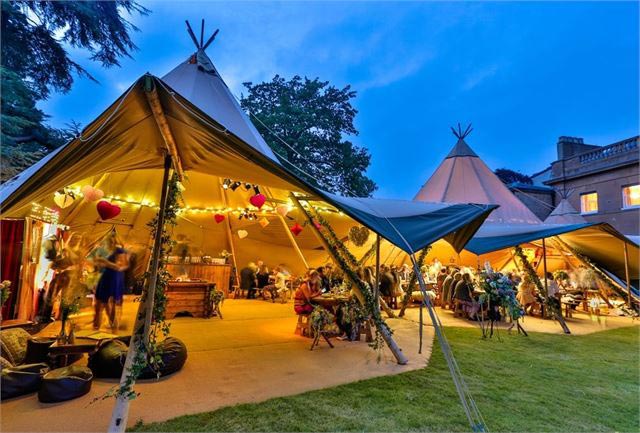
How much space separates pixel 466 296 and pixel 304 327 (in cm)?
451

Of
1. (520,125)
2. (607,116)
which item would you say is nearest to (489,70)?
(520,125)

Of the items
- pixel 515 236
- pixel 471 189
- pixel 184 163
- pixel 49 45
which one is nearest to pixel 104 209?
pixel 184 163

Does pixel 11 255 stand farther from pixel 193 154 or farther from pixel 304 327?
pixel 304 327

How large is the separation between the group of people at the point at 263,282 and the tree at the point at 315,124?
574 centimetres

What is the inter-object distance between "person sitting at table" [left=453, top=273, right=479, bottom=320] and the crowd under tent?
3.77ft

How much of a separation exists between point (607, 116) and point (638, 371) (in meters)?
88.8

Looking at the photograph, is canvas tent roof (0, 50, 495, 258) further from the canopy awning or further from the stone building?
the stone building

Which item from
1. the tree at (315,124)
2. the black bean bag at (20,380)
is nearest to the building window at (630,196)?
the tree at (315,124)

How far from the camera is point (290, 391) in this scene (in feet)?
11.2

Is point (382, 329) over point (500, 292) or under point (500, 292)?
under

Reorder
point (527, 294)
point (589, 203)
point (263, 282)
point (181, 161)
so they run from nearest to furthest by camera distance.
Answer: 1. point (181, 161)
2. point (527, 294)
3. point (263, 282)
4. point (589, 203)

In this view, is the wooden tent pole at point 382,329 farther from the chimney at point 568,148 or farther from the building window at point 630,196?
the chimney at point 568,148

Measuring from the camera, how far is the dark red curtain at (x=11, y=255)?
5148 mm

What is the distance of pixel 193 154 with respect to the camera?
13.1 ft
